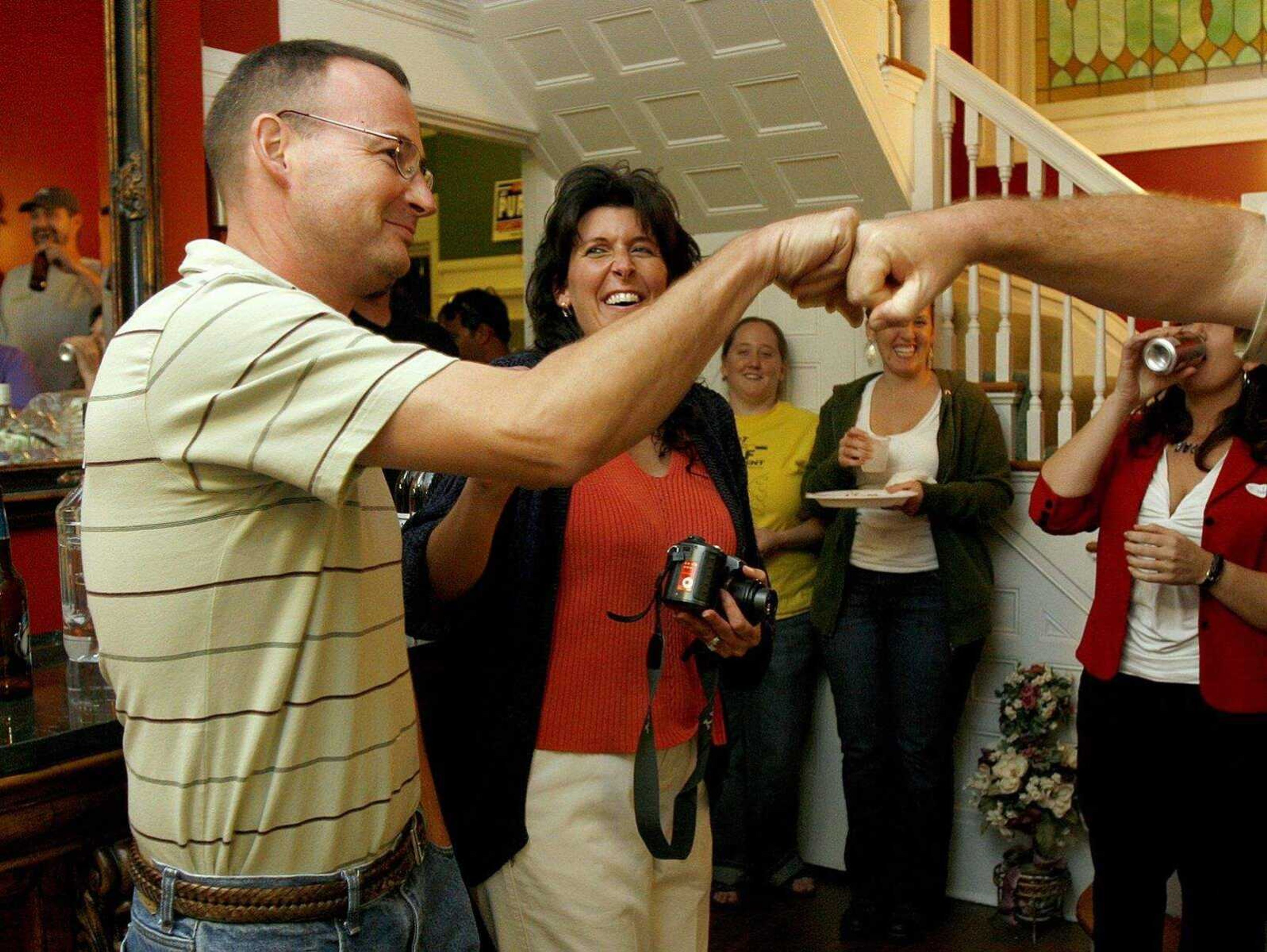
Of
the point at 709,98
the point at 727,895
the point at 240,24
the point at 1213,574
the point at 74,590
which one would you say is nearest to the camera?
the point at 74,590

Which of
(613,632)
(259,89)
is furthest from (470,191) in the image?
(259,89)

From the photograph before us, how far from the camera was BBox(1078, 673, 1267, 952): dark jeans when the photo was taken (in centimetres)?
231

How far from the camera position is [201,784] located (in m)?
1.08

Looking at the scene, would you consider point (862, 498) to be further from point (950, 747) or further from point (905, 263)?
point (905, 263)

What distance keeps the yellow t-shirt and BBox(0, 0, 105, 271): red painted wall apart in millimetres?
1889

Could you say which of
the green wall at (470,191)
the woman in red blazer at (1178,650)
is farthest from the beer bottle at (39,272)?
the green wall at (470,191)

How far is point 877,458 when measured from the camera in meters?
3.18

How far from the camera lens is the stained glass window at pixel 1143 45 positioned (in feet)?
19.9

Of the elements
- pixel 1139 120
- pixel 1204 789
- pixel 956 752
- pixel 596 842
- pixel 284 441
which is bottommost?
pixel 956 752

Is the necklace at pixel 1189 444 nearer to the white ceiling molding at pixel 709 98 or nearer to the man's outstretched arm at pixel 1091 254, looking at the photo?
the man's outstretched arm at pixel 1091 254

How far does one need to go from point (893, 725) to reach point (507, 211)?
5116 millimetres

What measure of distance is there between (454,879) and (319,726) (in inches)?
13.8

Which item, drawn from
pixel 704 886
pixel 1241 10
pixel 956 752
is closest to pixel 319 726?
pixel 704 886

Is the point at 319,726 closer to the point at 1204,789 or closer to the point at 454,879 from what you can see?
the point at 454,879
